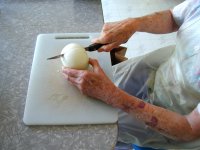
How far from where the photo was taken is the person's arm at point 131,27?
0.84 meters

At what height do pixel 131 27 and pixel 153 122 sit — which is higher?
pixel 131 27

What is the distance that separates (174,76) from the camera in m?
0.90

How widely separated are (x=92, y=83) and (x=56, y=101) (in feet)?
0.34

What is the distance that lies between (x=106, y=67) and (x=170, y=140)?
328 millimetres

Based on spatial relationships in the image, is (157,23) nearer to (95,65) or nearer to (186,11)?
(186,11)

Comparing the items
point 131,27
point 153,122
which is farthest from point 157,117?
point 131,27

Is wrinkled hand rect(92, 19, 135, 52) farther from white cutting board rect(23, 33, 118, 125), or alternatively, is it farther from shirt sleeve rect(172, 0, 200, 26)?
shirt sleeve rect(172, 0, 200, 26)

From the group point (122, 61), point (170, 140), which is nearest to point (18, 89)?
point (122, 61)

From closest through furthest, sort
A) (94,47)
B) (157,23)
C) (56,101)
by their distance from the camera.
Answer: (56,101), (94,47), (157,23)

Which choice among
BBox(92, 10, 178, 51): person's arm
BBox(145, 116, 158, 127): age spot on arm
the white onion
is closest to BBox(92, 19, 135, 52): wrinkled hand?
BBox(92, 10, 178, 51): person's arm

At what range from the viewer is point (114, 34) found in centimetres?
85

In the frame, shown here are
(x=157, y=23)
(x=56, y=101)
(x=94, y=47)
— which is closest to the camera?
(x=56, y=101)

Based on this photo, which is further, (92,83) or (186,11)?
(186,11)

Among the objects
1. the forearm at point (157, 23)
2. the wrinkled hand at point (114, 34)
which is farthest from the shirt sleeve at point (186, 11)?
the wrinkled hand at point (114, 34)
